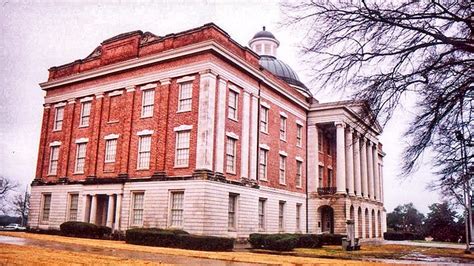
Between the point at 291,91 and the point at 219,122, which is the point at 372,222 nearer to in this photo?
the point at 291,91

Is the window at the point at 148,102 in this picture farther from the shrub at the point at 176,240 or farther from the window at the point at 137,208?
the shrub at the point at 176,240

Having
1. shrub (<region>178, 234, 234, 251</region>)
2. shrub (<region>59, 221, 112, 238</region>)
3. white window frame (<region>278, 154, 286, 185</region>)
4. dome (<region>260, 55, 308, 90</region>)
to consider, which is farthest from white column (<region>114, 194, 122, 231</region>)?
dome (<region>260, 55, 308, 90</region>)

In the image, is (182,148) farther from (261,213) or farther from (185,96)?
(261,213)

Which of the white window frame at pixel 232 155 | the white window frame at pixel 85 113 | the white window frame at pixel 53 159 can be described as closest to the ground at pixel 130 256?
the white window frame at pixel 232 155

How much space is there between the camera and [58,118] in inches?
1495

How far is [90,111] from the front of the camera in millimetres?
35250

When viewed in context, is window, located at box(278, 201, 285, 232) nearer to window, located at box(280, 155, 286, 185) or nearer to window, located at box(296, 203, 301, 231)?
window, located at box(280, 155, 286, 185)

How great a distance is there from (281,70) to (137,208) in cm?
2528

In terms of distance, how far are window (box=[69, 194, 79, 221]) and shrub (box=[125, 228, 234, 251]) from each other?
448 inches

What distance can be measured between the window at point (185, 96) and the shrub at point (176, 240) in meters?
8.93

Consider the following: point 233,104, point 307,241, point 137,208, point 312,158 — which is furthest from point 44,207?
point 312,158

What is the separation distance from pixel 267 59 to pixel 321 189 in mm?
16913

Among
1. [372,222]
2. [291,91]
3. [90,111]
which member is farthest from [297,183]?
[90,111]

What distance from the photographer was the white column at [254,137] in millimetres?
32094
